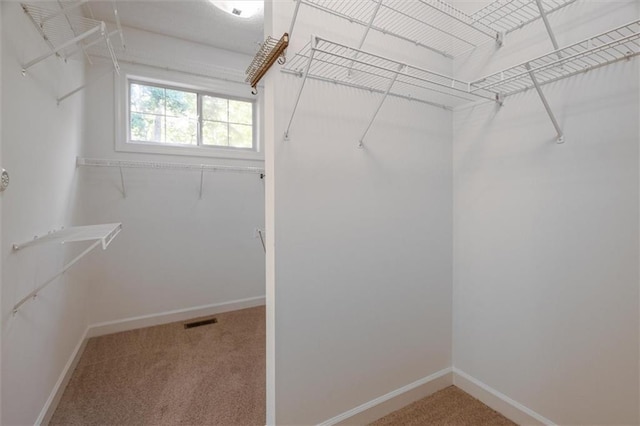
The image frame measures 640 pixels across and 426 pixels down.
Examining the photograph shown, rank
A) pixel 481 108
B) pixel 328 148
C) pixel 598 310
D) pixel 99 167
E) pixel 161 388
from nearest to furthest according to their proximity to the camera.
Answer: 1. pixel 598 310
2. pixel 328 148
3. pixel 481 108
4. pixel 161 388
5. pixel 99 167

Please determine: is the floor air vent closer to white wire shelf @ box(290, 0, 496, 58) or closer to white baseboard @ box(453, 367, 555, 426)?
white baseboard @ box(453, 367, 555, 426)

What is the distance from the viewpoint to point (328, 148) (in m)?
1.41

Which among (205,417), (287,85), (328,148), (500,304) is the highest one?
(287,85)

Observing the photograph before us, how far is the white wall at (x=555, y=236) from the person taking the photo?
1.17 m

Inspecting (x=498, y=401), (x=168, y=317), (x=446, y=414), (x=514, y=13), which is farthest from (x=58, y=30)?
(x=498, y=401)

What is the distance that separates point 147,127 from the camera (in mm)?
2832

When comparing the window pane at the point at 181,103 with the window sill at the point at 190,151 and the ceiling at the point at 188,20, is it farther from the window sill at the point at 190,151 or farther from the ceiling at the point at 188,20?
the ceiling at the point at 188,20

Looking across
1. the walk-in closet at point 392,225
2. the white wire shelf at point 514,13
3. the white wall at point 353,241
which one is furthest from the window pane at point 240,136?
the white wire shelf at point 514,13

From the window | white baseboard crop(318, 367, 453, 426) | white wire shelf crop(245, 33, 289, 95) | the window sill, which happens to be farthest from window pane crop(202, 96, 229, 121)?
white baseboard crop(318, 367, 453, 426)

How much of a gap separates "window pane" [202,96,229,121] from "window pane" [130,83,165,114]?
406 millimetres

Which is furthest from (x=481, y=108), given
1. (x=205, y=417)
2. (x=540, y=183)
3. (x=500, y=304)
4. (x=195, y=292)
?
(x=195, y=292)

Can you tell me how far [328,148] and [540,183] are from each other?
1090mm

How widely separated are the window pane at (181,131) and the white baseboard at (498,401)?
3138 mm

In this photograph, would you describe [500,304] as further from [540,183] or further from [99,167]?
[99,167]
